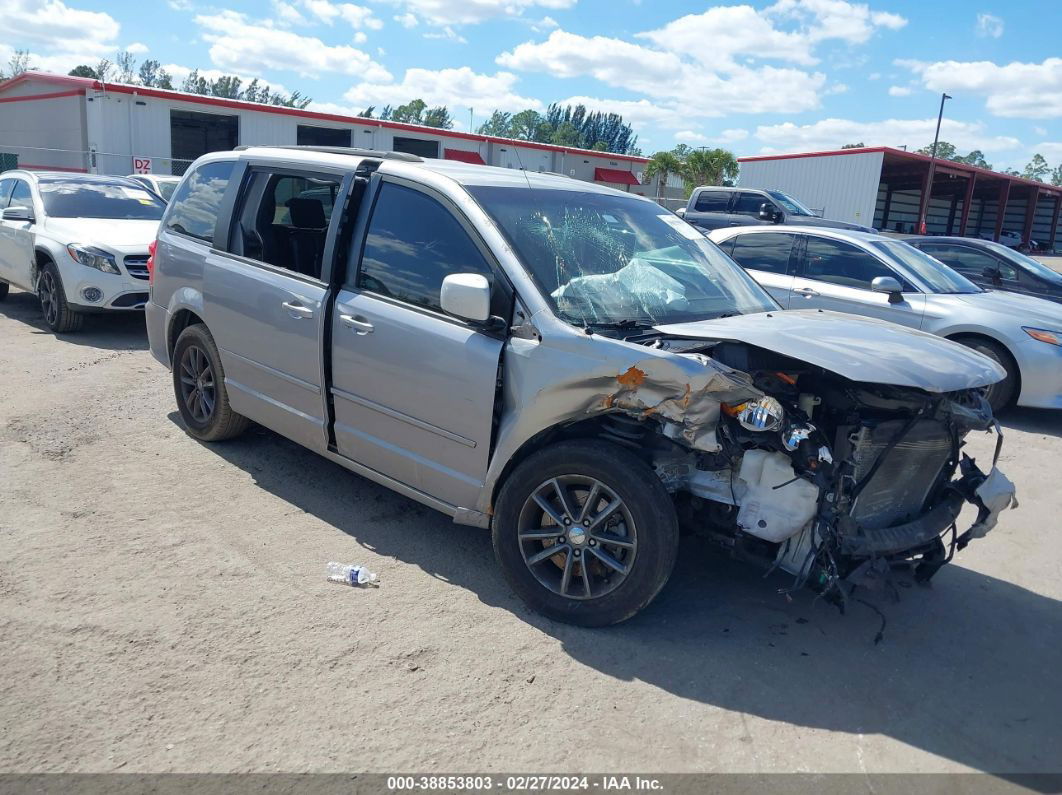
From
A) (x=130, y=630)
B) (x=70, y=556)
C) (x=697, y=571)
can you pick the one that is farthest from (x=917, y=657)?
(x=70, y=556)

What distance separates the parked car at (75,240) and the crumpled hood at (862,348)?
7.52 m

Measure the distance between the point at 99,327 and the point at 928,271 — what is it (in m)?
9.48

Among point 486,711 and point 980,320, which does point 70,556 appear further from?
point 980,320

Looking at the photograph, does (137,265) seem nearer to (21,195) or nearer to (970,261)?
(21,195)

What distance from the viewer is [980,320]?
8047mm

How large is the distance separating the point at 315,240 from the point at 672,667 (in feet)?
11.3

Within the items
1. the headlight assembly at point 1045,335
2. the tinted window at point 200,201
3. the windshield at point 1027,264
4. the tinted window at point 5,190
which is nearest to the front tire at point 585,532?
the tinted window at point 200,201

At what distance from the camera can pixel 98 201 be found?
10.6 metres

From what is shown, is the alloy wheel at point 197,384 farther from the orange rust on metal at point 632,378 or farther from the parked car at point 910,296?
the parked car at point 910,296

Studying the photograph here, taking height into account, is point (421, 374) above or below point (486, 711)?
above

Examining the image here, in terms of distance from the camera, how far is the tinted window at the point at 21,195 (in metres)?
10.4

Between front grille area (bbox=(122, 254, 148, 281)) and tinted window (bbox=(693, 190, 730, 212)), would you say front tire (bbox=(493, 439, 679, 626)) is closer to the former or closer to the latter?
front grille area (bbox=(122, 254, 148, 281))

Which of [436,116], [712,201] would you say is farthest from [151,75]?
[712,201]

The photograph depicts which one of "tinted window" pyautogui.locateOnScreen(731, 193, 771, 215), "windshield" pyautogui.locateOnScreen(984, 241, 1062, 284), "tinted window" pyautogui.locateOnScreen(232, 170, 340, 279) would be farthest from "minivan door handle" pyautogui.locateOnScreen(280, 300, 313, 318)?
"tinted window" pyautogui.locateOnScreen(731, 193, 771, 215)
